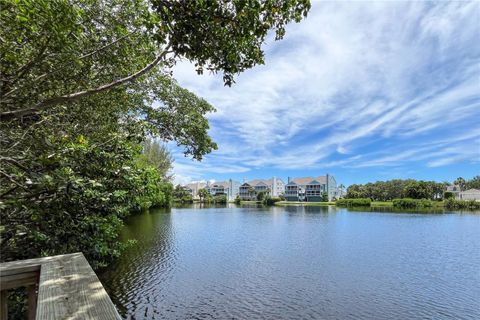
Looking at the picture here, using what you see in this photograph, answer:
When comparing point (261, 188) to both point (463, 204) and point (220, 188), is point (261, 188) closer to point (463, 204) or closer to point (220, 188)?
point (220, 188)

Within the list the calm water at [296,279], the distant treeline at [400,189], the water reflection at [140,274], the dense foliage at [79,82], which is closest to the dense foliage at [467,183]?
the distant treeline at [400,189]

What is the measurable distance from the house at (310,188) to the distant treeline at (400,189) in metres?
6.39

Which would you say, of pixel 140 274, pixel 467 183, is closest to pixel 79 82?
pixel 140 274

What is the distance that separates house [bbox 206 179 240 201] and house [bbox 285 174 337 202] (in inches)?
860

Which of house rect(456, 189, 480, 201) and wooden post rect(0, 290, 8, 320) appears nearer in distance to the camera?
wooden post rect(0, 290, 8, 320)

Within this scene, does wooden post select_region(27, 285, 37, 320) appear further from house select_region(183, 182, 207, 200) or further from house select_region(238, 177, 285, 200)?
house select_region(183, 182, 207, 200)

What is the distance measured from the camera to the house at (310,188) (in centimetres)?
8512

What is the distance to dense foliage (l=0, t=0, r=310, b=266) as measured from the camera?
10.9 feet

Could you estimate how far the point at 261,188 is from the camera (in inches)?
3841

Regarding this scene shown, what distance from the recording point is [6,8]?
3312 mm

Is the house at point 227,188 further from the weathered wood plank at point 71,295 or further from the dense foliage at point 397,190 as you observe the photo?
the weathered wood plank at point 71,295

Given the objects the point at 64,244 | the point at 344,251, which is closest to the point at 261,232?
the point at 344,251

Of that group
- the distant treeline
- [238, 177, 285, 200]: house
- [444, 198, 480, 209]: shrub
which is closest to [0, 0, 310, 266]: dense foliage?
[444, 198, 480, 209]: shrub

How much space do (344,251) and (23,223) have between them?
16.5m
